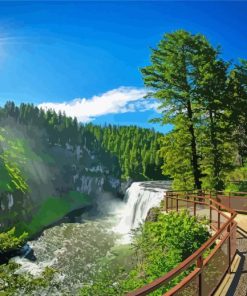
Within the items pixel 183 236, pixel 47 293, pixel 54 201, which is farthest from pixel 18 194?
pixel 183 236

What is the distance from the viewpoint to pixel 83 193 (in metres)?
146

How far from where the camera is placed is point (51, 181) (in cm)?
13175

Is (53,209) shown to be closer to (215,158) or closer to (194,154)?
(194,154)

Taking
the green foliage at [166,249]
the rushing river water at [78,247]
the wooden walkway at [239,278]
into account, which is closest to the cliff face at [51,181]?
the rushing river water at [78,247]

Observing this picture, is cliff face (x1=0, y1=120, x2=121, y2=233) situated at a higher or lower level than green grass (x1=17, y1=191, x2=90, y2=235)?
higher

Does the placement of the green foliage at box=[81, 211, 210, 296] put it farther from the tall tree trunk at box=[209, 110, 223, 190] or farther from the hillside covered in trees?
the hillside covered in trees

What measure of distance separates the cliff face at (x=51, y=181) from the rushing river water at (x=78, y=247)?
414 inches

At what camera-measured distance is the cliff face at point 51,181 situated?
81.0 metres

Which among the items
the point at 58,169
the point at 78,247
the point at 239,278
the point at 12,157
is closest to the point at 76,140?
the point at 58,169

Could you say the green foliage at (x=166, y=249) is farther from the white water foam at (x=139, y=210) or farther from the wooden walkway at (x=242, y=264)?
the white water foam at (x=139, y=210)

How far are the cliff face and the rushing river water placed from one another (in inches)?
414

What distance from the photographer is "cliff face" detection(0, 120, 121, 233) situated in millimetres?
81000

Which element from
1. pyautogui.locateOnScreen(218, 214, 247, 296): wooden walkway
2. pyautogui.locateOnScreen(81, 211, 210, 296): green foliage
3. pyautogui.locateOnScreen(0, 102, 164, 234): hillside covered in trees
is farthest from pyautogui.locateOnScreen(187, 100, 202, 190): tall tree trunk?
pyautogui.locateOnScreen(0, 102, 164, 234): hillside covered in trees

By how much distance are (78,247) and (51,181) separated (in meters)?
82.0
